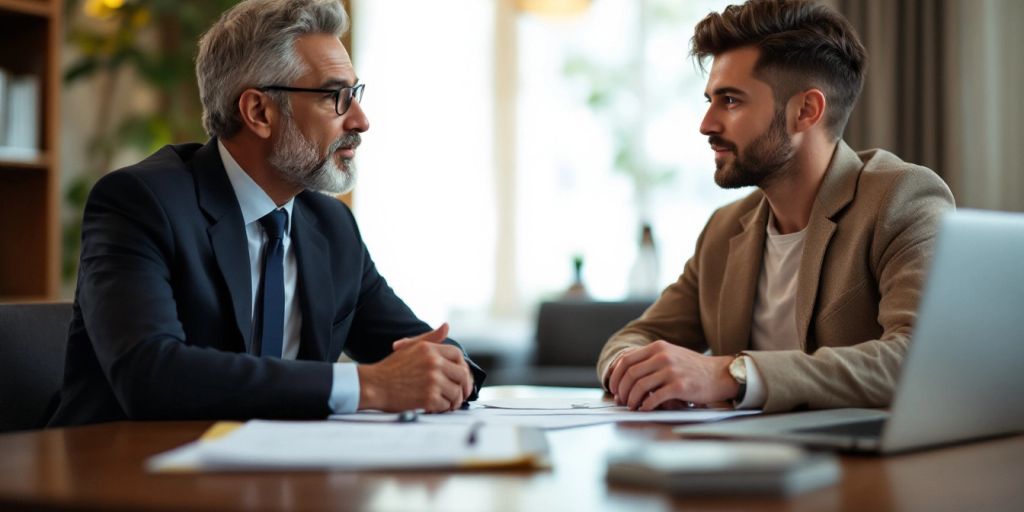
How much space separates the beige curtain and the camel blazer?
234 centimetres

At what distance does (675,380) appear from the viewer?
1565 mm

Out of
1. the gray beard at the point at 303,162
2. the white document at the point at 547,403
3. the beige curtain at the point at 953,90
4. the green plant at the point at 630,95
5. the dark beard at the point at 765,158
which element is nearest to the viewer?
the white document at the point at 547,403

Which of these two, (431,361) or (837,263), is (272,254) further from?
(837,263)

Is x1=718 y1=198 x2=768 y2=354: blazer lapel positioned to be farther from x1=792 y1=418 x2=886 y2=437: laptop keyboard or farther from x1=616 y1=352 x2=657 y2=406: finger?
x1=792 y1=418 x2=886 y2=437: laptop keyboard

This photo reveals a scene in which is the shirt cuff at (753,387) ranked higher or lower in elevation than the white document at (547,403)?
higher

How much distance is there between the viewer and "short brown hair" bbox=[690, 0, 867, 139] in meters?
2.17

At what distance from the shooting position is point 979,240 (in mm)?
1060

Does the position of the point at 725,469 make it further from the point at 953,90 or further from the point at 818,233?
the point at 953,90

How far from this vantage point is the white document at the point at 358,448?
38.6 inches

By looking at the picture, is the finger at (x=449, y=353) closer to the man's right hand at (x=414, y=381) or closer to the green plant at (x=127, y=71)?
the man's right hand at (x=414, y=381)

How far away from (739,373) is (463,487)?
76cm

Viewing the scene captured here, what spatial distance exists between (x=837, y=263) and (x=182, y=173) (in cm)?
113

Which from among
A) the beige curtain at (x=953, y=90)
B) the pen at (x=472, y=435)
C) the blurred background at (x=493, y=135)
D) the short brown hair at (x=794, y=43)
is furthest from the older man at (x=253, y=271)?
A: the beige curtain at (x=953, y=90)

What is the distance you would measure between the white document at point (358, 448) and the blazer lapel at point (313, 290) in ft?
2.34
